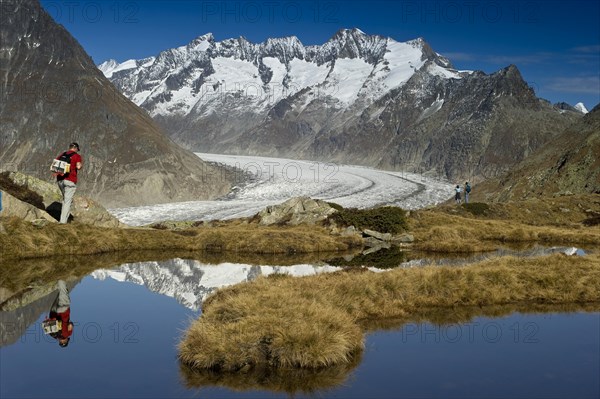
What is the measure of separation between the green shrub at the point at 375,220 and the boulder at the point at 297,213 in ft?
7.74

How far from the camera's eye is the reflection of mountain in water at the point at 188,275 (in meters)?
23.3

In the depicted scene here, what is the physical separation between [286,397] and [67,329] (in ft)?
23.8

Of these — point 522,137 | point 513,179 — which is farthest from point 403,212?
point 522,137

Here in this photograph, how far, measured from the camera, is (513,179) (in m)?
107

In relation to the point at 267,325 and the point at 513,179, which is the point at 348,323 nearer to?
the point at 267,325

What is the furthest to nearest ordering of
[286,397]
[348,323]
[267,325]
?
[348,323] < [267,325] < [286,397]

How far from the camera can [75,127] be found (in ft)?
389

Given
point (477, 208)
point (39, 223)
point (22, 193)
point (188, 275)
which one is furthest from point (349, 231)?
point (22, 193)

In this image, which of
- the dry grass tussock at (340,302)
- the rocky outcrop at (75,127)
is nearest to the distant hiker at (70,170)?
the dry grass tussock at (340,302)

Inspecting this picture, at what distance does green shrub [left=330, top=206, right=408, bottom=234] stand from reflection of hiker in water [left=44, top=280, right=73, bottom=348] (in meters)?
28.2

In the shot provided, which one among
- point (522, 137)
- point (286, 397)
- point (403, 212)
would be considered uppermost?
point (522, 137)

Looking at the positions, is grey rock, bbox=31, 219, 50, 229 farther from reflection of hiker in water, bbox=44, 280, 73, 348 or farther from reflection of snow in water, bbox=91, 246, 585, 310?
reflection of hiker in water, bbox=44, 280, 73, 348

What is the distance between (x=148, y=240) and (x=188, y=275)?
11.1 metres

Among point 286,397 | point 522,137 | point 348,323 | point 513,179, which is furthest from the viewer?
point 522,137
